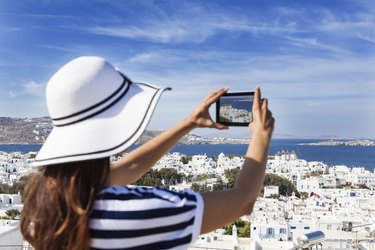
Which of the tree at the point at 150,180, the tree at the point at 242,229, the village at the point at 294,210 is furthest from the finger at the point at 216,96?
the tree at the point at 150,180

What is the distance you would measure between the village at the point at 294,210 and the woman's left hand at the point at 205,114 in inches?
10.7

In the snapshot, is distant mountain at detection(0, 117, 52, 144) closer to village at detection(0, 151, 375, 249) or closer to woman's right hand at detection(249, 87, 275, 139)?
village at detection(0, 151, 375, 249)

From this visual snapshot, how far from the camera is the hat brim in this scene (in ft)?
2.28

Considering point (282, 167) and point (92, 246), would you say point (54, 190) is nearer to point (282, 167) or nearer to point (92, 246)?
point (92, 246)

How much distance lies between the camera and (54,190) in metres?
0.70

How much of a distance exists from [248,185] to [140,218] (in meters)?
0.19

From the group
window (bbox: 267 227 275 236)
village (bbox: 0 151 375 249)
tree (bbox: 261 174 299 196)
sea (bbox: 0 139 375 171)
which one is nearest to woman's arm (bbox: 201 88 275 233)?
village (bbox: 0 151 375 249)

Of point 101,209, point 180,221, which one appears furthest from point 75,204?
point 180,221

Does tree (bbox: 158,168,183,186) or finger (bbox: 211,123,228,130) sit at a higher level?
finger (bbox: 211,123,228,130)

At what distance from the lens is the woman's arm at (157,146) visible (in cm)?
97

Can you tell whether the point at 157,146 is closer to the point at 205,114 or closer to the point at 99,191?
the point at 205,114

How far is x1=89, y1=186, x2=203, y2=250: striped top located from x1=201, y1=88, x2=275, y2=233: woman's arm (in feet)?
0.11

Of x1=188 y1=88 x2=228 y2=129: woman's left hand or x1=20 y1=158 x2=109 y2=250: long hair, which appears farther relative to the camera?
x1=188 y1=88 x2=228 y2=129: woman's left hand

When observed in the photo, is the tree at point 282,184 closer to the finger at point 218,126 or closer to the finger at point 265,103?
the finger at point 218,126
